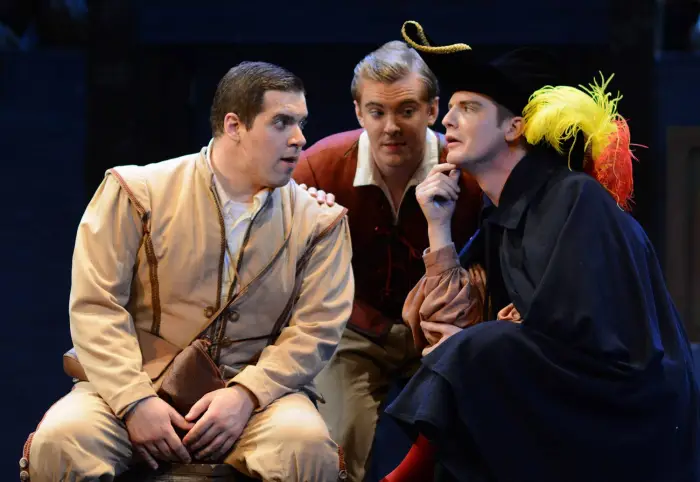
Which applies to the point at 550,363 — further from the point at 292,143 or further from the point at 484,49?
the point at 484,49

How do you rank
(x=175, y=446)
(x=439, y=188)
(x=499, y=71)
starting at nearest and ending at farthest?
(x=175, y=446)
(x=499, y=71)
(x=439, y=188)

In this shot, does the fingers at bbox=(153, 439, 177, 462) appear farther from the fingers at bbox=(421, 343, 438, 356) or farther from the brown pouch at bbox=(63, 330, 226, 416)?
the fingers at bbox=(421, 343, 438, 356)

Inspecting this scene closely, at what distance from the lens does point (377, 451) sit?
462cm

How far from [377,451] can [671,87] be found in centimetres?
182

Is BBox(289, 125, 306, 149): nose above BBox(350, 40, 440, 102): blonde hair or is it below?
below

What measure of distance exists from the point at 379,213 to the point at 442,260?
21.7 inches

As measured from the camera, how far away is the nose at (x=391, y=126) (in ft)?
12.8

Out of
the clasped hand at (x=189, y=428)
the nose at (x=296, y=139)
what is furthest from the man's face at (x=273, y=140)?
the clasped hand at (x=189, y=428)

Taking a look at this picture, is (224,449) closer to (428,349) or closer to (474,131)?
(428,349)

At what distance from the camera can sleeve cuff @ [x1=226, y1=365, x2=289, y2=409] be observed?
3.18 m

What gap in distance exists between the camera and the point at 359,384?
13.2ft

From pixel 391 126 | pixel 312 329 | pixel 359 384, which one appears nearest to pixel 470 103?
pixel 391 126

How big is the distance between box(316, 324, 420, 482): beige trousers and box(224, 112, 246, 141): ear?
39.2 inches

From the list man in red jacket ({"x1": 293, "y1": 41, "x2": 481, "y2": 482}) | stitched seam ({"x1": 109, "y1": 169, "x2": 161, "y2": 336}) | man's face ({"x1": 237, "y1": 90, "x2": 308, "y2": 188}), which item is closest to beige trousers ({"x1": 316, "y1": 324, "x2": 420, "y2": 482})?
man in red jacket ({"x1": 293, "y1": 41, "x2": 481, "y2": 482})
